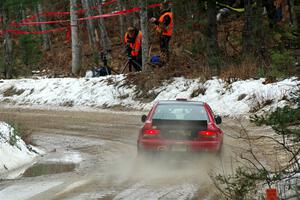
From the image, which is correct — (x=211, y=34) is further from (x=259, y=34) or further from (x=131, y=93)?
(x=131, y=93)

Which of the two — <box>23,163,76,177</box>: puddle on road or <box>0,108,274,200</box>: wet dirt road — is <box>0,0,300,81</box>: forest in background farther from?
<box>23,163,76,177</box>: puddle on road

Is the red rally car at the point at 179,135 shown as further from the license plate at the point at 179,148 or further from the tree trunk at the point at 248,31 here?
the tree trunk at the point at 248,31

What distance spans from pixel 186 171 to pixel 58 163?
3.02 meters

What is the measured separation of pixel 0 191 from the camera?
9.59 metres

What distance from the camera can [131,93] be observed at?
969 inches

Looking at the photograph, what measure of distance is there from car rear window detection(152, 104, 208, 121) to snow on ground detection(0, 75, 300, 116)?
3892 mm

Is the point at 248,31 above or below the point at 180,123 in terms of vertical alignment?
above

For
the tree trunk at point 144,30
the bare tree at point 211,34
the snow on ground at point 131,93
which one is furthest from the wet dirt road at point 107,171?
the tree trunk at point 144,30

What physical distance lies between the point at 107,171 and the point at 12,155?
7.73 ft

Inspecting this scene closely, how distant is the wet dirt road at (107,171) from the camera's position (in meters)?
9.24

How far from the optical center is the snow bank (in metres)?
11.7

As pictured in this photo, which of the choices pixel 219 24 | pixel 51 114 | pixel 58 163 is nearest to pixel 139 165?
pixel 58 163

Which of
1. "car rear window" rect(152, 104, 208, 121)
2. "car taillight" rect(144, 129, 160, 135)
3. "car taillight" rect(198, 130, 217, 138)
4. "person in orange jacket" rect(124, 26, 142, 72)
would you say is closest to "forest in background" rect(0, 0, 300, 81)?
"person in orange jacket" rect(124, 26, 142, 72)

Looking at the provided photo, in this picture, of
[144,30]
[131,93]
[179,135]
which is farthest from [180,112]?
[144,30]
